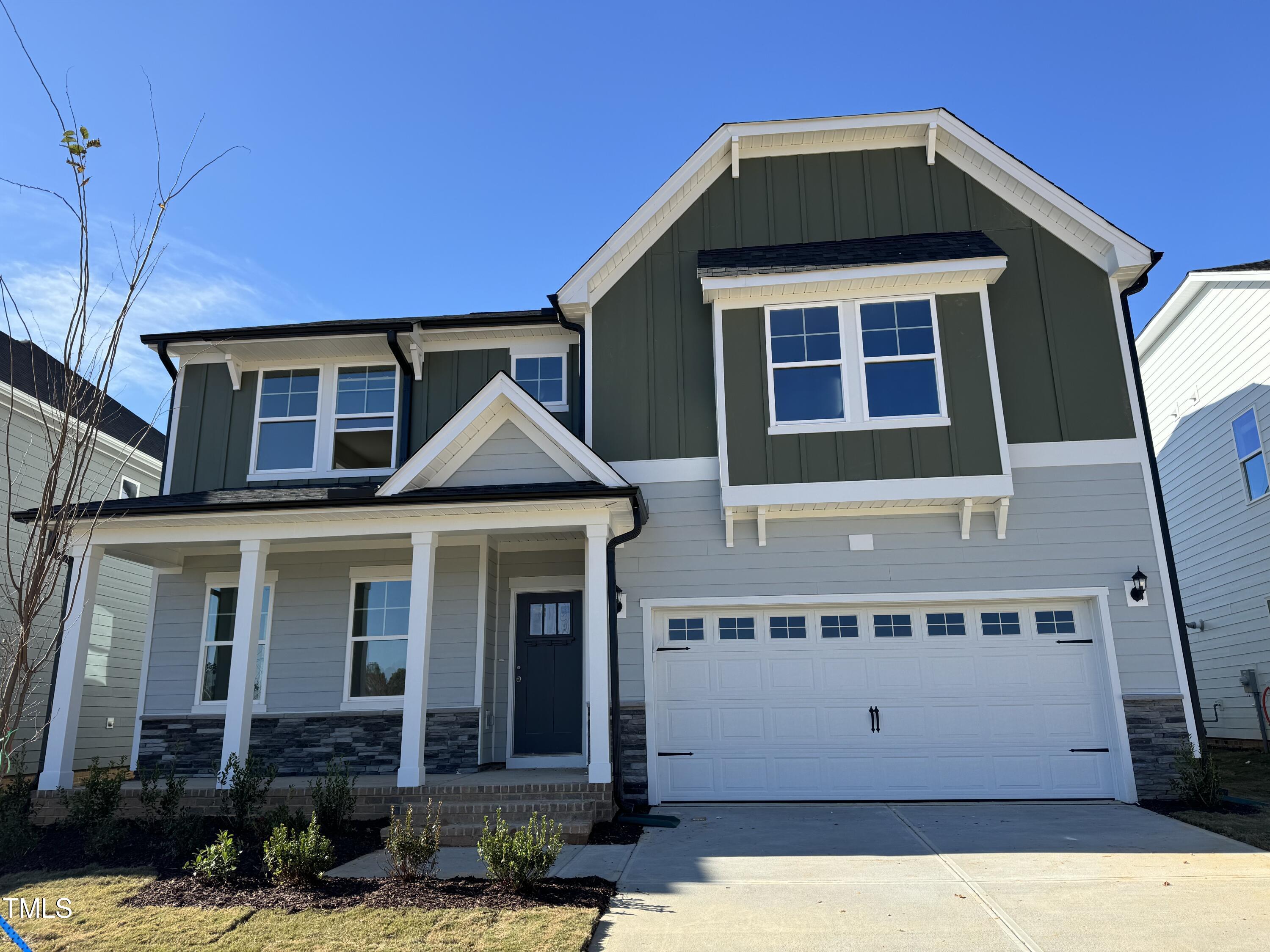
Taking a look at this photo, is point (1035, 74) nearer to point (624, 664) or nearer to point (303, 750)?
point (624, 664)

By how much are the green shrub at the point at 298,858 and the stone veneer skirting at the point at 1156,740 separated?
324 inches

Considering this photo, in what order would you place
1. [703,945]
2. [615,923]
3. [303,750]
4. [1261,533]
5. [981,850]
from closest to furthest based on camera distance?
1. [703,945]
2. [615,923]
3. [981,850]
4. [303,750]
5. [1261,533]

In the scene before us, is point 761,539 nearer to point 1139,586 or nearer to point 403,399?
point 1139,586

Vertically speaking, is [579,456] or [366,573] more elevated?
[579,456]

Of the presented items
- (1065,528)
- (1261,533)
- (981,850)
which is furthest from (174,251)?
(1261,533)

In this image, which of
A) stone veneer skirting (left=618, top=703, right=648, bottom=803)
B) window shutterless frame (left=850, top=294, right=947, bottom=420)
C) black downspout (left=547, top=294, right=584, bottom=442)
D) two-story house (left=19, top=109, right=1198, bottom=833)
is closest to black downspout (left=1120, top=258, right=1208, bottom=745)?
two-story house (left=19, top=109, right=1198, bottom=833)

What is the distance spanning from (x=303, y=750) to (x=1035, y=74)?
40.5 feet

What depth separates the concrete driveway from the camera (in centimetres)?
529

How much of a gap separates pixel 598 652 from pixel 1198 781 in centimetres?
629

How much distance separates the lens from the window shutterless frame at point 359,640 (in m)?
11.2

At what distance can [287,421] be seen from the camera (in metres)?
12.5

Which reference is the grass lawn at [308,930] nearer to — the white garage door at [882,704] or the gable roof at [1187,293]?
the white garage door at [882,704]

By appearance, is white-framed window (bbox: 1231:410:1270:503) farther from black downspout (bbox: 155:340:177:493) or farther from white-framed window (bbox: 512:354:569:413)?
black downspout (bbox: 155:340:177:493)

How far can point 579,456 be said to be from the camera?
9.96 metres
